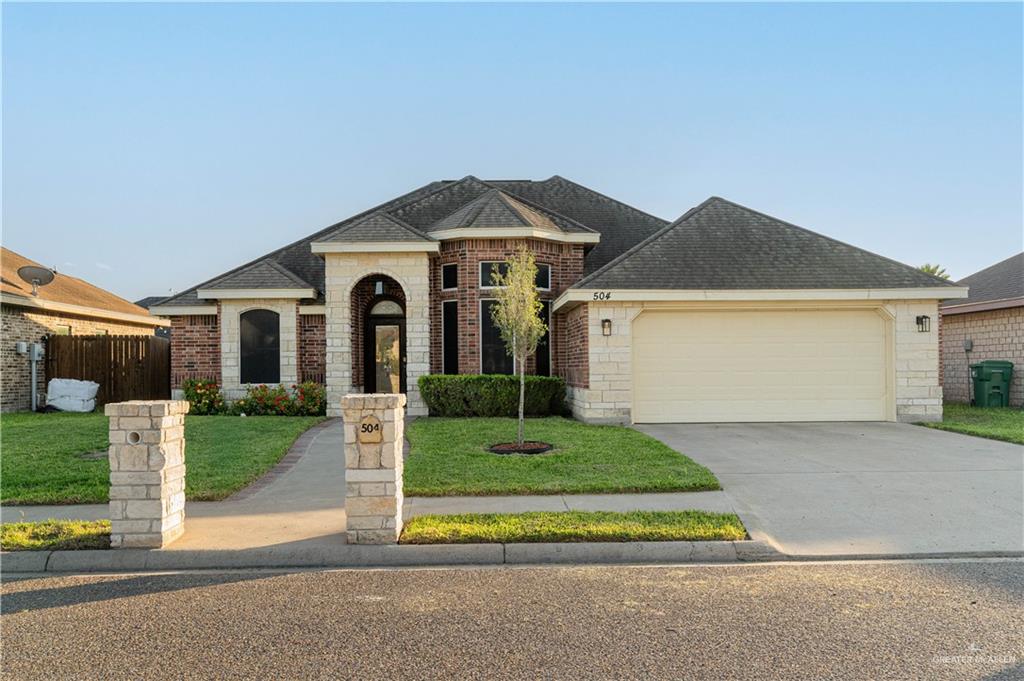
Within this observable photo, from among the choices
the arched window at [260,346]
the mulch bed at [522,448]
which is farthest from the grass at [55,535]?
the arched window at [260,346]

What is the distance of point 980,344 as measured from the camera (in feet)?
62.6

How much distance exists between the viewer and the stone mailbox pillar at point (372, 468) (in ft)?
19.7

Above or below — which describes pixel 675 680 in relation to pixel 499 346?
below

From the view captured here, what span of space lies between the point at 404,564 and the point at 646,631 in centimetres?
240

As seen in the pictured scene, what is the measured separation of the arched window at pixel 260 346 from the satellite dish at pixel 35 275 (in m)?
6.31

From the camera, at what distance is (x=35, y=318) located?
18219mm

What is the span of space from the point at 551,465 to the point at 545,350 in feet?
24.5

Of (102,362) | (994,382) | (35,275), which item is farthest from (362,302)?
(994,382)

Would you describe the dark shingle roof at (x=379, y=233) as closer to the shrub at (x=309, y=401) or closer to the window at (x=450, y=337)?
the window at (x=450, y=337)

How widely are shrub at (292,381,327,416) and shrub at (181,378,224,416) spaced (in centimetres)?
200

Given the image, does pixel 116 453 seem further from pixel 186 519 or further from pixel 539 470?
pixel 539 470

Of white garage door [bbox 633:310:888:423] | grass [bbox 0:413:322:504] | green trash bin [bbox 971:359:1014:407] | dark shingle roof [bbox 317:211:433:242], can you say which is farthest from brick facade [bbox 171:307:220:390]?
green trash bin [bbox 971:359:1014:407]

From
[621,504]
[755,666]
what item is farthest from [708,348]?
[755,666]

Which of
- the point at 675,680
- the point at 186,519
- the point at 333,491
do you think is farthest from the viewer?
the point at 333,491
